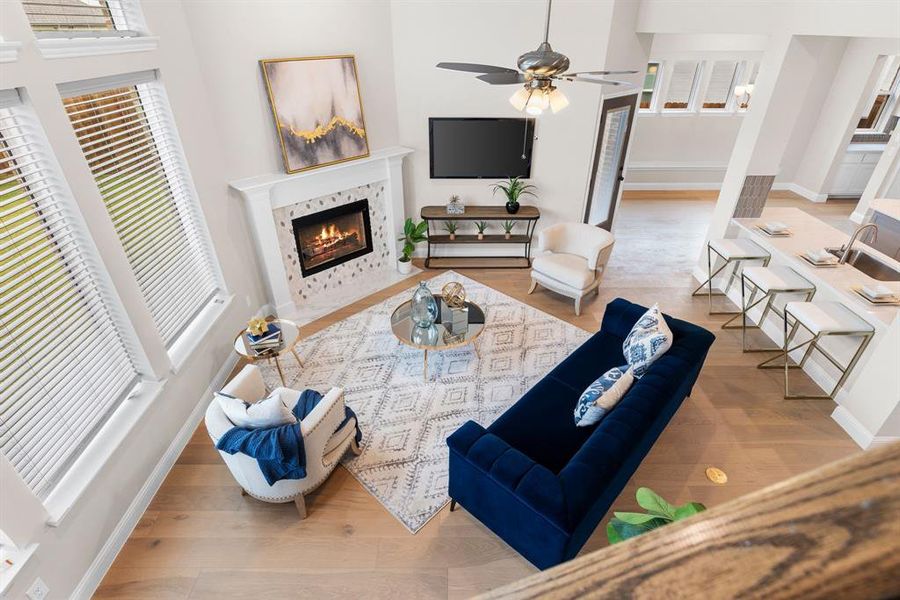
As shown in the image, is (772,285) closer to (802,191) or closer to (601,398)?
(601,398)

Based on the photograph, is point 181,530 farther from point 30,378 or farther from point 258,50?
point 258,50

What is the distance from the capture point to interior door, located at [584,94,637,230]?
5.59 metres

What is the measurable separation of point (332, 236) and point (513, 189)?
7.22 feet

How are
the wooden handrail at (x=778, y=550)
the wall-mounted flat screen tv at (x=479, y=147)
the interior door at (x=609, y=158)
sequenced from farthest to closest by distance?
the interior door at (x=609, y=158), the wall-mounted flat screen tv at (x=479, y=147), the wooden handrail at (x=778, y=550)

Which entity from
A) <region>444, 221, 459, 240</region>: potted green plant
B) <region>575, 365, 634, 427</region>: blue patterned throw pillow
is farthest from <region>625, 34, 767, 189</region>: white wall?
<region>575, 365, 634, 427</region>: blue patterned throw pillow

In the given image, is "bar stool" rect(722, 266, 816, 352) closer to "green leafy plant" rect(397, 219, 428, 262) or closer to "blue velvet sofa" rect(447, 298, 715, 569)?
"blue velvet sofa" rect(447, 298, 715, 569)

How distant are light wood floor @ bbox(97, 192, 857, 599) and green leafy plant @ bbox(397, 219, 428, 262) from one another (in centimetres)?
299

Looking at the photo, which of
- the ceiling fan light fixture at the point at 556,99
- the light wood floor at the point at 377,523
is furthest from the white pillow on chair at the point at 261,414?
the ceiling fan light fixture at the point at 556,99

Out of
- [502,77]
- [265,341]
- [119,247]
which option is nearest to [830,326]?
[502,77]

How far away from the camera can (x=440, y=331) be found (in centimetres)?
422

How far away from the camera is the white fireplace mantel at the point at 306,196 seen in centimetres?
446

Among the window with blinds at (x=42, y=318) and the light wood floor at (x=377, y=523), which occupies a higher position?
the window with blinds at (x=42, y=318)

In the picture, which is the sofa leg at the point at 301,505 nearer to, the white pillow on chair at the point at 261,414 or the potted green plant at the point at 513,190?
the white pillow on chair at the point at 261,414

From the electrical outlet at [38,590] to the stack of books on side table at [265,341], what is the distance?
1862mm
